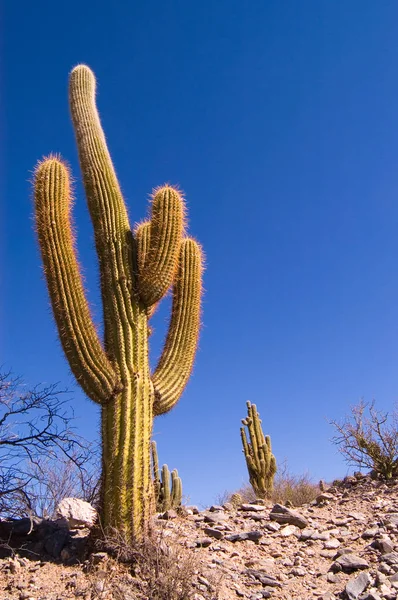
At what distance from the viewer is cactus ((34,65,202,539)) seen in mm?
5543

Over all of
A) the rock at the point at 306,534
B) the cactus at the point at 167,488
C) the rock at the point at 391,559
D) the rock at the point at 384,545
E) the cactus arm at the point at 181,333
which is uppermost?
the cactus arm at the point at 181,333

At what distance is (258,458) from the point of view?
1096cm

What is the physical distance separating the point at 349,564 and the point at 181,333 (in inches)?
128

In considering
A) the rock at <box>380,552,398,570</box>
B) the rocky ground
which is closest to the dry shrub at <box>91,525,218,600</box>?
the rocky ground

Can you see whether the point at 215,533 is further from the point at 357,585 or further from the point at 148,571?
the point at 357,585

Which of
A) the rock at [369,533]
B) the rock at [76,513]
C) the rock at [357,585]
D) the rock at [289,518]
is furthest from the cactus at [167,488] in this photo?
the rock at [357,585]

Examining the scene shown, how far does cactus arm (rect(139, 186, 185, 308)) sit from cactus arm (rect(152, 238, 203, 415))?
0.43m

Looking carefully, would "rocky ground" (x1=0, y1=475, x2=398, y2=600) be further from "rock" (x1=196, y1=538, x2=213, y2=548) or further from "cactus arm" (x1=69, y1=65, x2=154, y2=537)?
"cactus arm" (x1=69, y1=65, x2=154, y2=537)

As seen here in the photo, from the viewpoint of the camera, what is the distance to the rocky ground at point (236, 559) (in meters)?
4.82

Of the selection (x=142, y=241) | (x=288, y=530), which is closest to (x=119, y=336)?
(x=142, y=241)

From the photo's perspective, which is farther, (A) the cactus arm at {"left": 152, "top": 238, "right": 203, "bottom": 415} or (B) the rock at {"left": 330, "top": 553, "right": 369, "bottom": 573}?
(A) the cactus arm at {"left": 152, "top": 238, "right": 203, "bottom": 415}

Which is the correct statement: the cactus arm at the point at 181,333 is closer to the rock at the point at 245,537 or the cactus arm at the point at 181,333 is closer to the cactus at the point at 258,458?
the rock at the point at 245,537

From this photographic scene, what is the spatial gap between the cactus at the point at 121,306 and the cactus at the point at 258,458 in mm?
5047

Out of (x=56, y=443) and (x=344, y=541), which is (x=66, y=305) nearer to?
(x=56, y=443)
